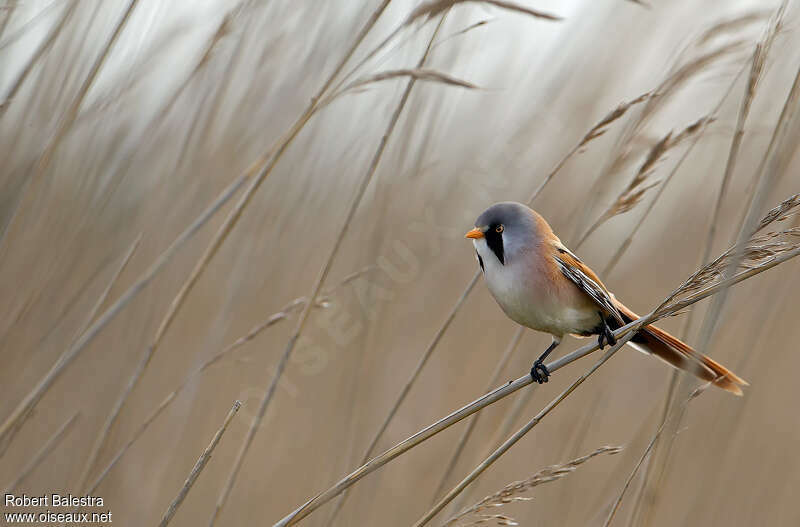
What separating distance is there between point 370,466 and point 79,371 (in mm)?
1410

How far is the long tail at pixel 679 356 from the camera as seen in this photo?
1.42 metres

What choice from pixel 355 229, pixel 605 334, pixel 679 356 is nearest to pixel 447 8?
pixel 605 334

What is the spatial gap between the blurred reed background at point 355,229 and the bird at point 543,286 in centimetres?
7

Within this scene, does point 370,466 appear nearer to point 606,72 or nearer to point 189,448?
point 189,448

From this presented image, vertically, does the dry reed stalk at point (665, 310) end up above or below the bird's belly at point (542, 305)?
below

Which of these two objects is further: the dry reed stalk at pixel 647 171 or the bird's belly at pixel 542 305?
the bird's belly at pixel 542 305

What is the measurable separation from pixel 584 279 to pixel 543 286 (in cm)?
9

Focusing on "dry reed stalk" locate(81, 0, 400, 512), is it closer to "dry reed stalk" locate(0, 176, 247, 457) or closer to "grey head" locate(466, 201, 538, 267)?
"dry reed stalk" locate(0, 176, 247, 457)

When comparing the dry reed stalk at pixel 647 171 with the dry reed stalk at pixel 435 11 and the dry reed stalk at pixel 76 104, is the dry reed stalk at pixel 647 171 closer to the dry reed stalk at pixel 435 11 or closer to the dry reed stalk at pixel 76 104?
the dry reed stalk at pixel 435 11

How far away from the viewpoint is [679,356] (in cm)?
152

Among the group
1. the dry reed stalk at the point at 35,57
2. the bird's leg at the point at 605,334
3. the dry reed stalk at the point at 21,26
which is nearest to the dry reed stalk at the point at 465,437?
the bird's leg at the point at 605,334

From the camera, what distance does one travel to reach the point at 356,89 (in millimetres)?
1338

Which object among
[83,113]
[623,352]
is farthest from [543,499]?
[83,113]

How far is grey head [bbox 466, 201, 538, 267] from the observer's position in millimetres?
1642
